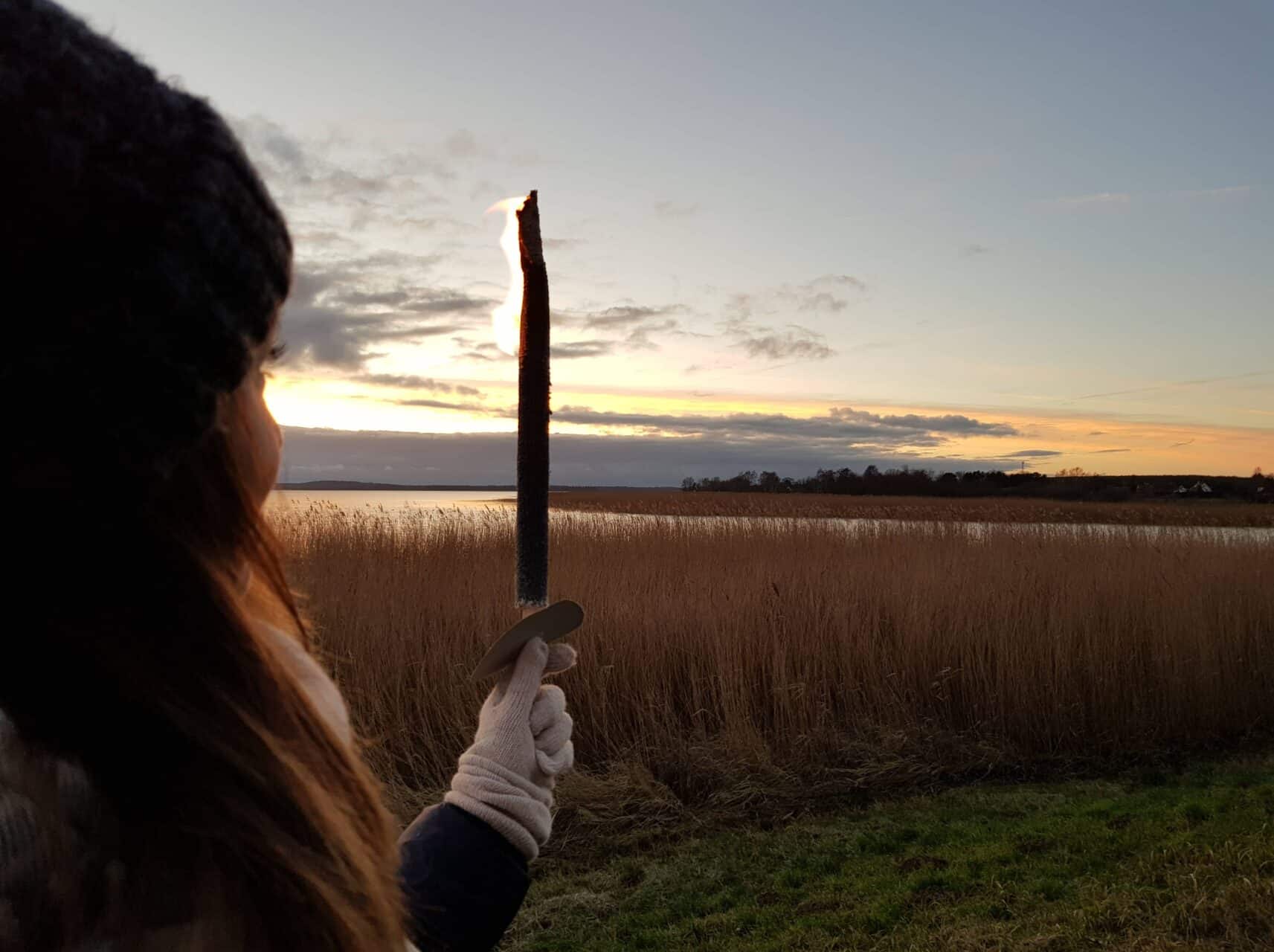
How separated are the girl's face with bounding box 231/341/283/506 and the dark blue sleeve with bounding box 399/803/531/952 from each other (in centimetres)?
67

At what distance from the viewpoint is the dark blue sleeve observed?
1.22 meters

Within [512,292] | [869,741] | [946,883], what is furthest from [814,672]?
[512,292]

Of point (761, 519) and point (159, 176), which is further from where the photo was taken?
point (761, 519)

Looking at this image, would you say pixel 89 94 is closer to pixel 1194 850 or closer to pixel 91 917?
pixel 91 917

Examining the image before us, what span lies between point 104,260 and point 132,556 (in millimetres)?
223

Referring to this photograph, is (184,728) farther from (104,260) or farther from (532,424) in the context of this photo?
(532,424)

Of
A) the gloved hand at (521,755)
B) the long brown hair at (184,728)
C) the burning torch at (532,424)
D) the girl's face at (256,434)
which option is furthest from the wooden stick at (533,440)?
the long brown hair at (184,728)

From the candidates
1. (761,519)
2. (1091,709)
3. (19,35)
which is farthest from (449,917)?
(761,519)

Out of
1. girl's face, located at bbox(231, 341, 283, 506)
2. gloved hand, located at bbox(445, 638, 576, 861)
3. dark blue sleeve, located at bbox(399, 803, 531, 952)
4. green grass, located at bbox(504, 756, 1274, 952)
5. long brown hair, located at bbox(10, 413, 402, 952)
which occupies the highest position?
girl's face, located at bbox(231, 341, 283, 506)

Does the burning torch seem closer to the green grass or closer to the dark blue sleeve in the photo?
the dark blue sleeve

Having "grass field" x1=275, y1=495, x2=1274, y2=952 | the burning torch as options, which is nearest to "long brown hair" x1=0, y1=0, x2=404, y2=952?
the burning torch

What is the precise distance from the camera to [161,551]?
0.68 meters

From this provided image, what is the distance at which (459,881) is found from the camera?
124cm

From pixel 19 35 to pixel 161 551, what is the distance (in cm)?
40
